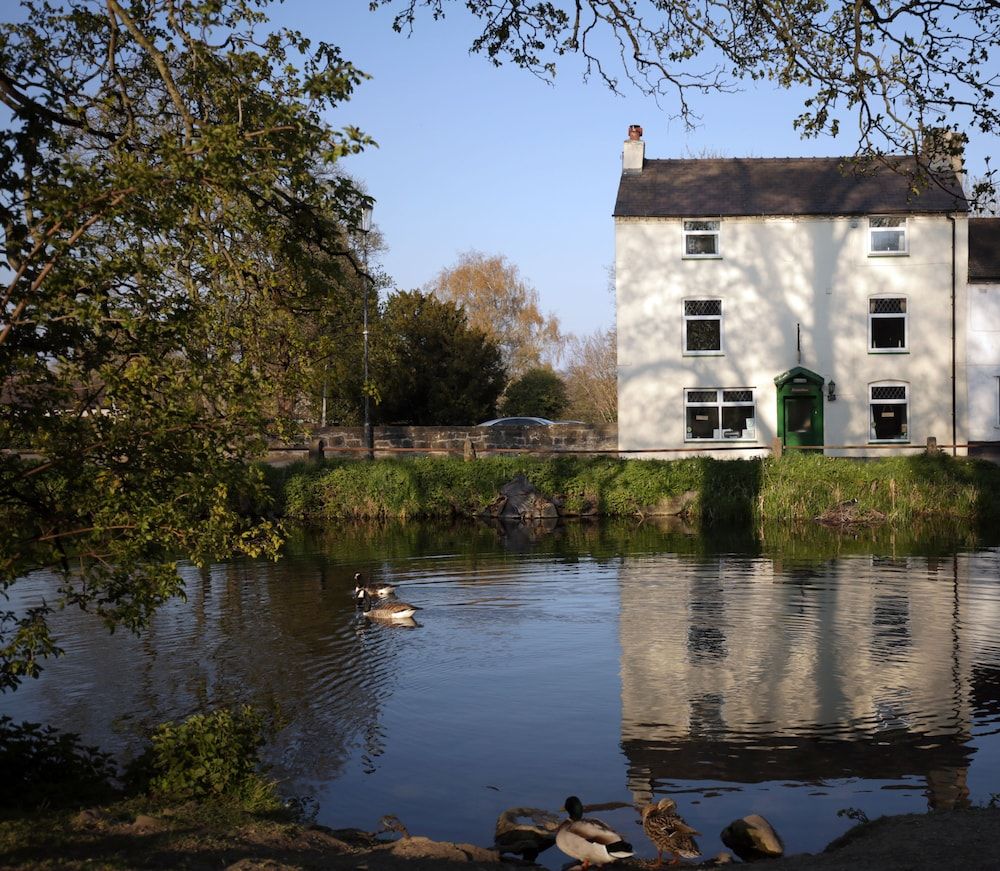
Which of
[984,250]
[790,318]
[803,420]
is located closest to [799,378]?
[803,420]

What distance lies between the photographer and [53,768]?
855 centimetres

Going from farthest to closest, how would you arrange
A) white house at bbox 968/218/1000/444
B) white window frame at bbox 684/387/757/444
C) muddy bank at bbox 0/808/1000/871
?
white window frame at bbox 684/387/757/444 < white house at bbox 968/218/1000/444 < muddy bank at bbox 0/808/1000/871

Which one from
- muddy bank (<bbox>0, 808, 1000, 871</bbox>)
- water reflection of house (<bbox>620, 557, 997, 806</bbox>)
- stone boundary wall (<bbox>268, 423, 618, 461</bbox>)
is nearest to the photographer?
muddy bank (<bbox>0, 808, 1000, 871</bbox>)

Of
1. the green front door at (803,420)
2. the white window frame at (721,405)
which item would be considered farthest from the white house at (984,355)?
the white window frame at (721,405)

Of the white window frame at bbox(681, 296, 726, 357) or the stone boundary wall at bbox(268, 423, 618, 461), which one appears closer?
the stone boundary wall at bbox(268, 423, 618, 461)

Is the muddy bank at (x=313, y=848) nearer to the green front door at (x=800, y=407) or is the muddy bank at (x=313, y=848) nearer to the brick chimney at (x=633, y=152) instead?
the green front door at (x=800, y=407)

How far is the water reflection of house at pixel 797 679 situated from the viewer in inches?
369

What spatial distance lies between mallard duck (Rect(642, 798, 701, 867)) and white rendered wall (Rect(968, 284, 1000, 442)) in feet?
109

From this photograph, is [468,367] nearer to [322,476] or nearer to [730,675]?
[322,476]

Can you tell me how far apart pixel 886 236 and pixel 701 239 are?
6.00m

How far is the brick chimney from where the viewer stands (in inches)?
1571

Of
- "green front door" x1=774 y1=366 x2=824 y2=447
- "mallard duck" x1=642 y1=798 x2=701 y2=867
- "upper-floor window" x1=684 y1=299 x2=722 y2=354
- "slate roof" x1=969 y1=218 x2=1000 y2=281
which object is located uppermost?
"slate roof" x1=969 y1=218 x2=1000 y2=281

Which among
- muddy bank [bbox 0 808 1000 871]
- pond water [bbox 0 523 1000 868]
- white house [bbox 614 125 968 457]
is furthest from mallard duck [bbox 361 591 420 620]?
white house [bbox 614 125 968 457]

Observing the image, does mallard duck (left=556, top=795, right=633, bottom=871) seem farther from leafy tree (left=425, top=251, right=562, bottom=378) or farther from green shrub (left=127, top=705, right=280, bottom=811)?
leafy tree (left=425, top=251, right=562, bottom=378)
